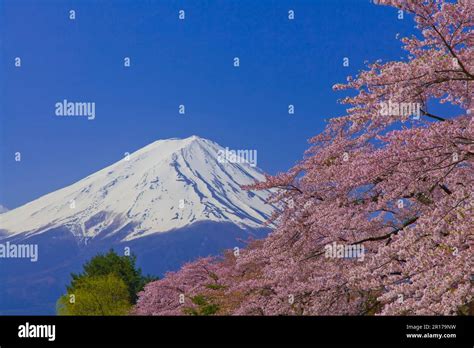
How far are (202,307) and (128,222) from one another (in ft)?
514

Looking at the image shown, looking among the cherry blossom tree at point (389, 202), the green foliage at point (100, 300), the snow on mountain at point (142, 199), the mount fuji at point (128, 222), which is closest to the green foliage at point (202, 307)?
the cherry blossom tree at point (389, 202)

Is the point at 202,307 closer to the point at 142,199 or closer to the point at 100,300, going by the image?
the point at 100,300

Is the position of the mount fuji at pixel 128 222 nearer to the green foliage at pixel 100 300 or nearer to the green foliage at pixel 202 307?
the green foliage at pixel 100 300

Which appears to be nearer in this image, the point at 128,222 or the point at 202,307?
the point at 202,307

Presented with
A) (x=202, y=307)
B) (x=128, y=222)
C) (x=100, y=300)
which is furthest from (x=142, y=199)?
(x=202, y=307)

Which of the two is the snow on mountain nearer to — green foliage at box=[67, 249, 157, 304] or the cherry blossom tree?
green foliage at box=[67, 249, 157, 304]

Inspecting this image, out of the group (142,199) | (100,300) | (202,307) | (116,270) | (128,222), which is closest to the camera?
(202,307)

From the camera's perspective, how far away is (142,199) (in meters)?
181

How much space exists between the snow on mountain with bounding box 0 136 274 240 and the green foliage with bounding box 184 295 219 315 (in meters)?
113

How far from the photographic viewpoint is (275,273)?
1264 centimetres

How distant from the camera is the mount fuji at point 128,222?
505ft

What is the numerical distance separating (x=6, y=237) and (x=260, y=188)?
156 metres

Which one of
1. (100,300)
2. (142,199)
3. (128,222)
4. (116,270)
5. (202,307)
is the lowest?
(202,307)
